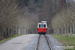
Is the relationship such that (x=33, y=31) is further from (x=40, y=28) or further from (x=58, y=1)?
(x=40, y=28)

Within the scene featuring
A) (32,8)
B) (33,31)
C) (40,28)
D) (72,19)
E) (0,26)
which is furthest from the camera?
(32,8)

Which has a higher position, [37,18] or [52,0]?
[52,0]

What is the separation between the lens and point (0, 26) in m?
29.3

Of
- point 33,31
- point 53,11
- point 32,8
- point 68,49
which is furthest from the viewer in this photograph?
point 32,8

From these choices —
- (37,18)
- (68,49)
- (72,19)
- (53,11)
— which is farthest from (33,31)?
(68,49)

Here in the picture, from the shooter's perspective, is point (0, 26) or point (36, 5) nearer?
point (0, 26)

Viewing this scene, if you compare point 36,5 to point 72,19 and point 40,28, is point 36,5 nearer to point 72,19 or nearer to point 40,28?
point 40,28

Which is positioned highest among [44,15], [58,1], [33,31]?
[58,1]

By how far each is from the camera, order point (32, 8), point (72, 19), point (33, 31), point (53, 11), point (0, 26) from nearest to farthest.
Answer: point (0, 26), point (72, 19), point (53, 11), point (33, 31), point (32, 8)

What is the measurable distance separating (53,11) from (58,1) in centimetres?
591

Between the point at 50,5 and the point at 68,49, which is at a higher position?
the point at 50,5

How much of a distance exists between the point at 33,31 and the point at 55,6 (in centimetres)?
1471

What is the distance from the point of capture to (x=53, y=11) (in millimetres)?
88938

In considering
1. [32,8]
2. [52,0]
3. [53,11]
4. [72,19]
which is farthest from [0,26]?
[32,8]
